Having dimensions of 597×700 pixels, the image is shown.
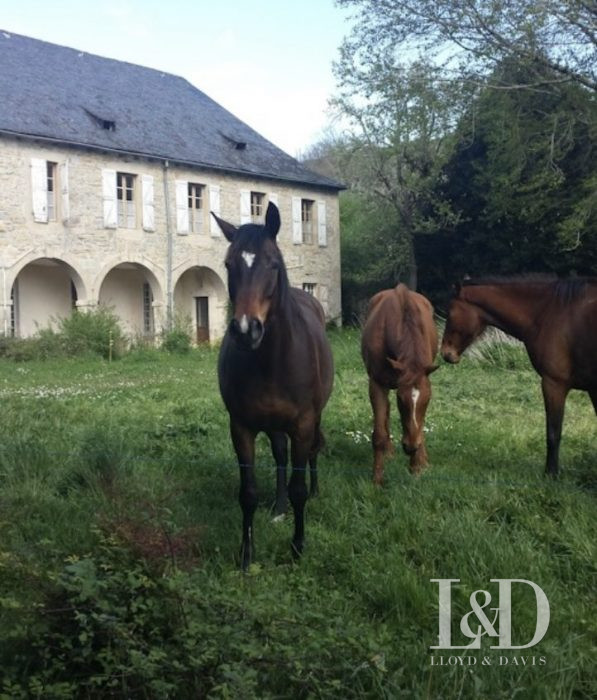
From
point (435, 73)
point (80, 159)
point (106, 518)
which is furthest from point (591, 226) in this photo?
point (106, 518)

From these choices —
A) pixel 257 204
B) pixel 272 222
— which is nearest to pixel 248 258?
pixel 272 222

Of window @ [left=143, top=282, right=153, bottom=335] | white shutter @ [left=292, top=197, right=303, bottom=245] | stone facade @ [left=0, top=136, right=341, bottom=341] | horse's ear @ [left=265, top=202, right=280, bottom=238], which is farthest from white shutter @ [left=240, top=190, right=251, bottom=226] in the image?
horse's ear @ [left=265, top=202, right=280, bottom=238]

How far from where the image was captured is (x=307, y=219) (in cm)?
3191

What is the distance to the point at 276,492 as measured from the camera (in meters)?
5.46

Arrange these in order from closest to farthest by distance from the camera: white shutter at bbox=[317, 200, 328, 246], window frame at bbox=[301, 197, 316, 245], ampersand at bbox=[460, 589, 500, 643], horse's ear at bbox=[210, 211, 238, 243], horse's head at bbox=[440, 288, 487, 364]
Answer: ampersand at bbox=[460, 589, 500, 643]
horse's ear at bbox=[210, 211, 238, 243]
horse's head at bbox=[440, 288, 487, 364]
window frame at bbox=[301, 197, 316, 245]
white shutter at bbox=[317, 200, 328, 246]

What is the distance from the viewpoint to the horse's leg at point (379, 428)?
18.9 feet

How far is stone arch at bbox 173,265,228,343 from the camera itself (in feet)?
94.6

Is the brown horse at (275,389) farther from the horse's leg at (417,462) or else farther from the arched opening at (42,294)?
the arched opening at (42,294)

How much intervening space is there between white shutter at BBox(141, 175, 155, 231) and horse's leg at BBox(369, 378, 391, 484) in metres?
21.1

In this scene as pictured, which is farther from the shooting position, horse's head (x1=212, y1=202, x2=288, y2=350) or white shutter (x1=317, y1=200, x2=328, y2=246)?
white shutter (x1=317, y1=200, x2=328, y2=246)

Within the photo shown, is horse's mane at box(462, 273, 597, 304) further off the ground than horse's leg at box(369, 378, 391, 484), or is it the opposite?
horse's mane at box(462, 273, 597, 304)

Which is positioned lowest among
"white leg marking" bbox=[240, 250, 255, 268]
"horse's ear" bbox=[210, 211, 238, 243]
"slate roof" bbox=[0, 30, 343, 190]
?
"white leg marking" bbox=[240, 250, 255, 268]

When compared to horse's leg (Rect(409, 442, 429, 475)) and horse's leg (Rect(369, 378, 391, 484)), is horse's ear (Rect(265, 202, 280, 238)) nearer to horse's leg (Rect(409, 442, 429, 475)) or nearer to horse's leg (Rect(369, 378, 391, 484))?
horse's leg (Rect(369, 378, 391, 484))

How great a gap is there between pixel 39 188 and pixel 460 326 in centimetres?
1979
